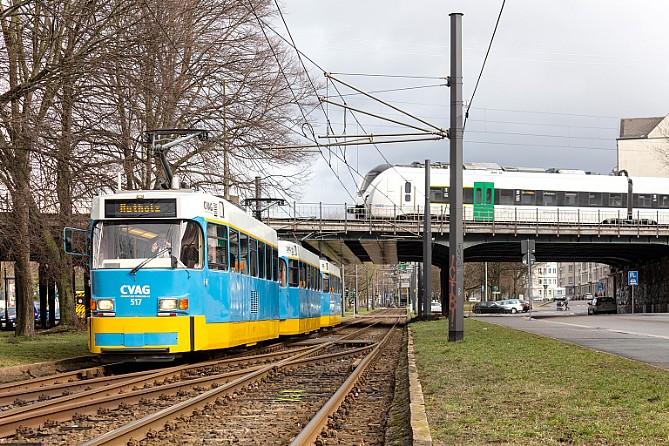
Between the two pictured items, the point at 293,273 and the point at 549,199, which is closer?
the point at 293,273

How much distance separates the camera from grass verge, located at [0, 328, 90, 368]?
683 inches

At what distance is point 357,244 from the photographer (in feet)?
177

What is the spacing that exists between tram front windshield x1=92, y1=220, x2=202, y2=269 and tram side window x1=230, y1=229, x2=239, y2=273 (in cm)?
201

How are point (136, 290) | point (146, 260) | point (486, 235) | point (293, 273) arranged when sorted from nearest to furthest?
point (136, 290), point (146, 260), point (293, 273), point (486, 235)

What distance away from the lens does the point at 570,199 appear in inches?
2154

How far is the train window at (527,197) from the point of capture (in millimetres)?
53531

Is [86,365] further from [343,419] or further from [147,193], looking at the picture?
[343,419]

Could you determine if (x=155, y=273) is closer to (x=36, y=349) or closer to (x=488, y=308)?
(x=36, y=349)

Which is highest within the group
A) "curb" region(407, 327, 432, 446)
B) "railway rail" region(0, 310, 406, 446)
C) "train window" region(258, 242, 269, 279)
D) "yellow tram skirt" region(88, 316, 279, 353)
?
"train window" region(258, 242, 269, 279)

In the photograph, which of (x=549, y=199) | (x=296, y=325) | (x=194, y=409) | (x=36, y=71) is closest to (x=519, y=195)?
(x=549, y=199)

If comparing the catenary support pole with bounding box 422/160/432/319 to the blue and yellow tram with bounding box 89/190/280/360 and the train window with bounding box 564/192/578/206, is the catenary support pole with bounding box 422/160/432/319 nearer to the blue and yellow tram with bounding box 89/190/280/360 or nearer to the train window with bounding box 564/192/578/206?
the train window with bounding box 564/192/578/206

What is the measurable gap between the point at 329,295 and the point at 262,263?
1900cm

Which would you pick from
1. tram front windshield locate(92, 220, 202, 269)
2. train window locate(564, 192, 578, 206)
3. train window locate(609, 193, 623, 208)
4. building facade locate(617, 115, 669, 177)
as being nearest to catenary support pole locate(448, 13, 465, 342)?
tram front windshield locate(92, 220, 202, 269)

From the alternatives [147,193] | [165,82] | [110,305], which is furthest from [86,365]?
[165,82]
